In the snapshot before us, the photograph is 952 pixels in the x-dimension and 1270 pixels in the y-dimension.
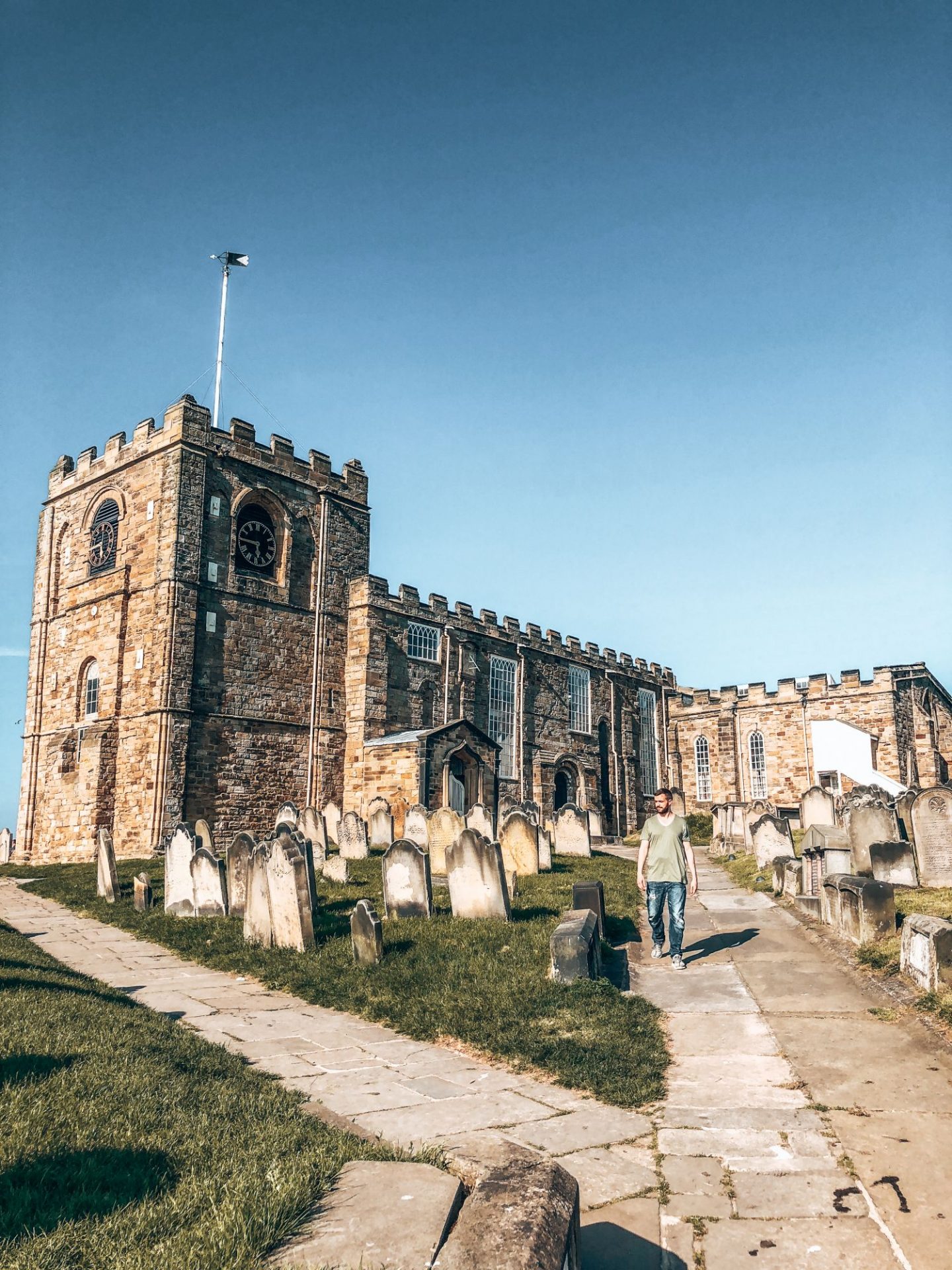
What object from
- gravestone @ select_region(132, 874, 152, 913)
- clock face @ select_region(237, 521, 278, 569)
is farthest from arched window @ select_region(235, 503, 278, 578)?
gravestone @ select_region(132, 874, 152, 913)

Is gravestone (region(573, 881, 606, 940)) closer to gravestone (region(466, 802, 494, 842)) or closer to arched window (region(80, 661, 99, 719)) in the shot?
gravestone (region(466, 802, 494, 842))

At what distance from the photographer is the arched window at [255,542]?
985 inches

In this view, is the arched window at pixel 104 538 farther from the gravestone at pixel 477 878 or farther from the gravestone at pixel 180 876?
the gravestone at pixel 477 878

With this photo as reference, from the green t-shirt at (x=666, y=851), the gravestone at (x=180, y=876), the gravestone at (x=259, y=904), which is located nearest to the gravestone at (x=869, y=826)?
the green t-shirt at (x=666, y=851)

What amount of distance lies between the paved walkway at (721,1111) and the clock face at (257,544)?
58.7ft

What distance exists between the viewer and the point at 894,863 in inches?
418

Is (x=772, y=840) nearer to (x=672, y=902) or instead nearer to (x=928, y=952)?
(x=672, y=902)

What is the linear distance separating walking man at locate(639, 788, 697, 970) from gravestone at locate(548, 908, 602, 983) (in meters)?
1.05

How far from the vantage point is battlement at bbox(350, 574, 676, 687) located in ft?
90.9

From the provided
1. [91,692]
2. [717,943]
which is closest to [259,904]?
[717,943]

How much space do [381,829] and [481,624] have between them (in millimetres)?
12746

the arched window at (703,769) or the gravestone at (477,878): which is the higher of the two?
the arched window at (703,769)

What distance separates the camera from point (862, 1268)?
3.13 metres

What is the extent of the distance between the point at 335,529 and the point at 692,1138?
81.4 ft
